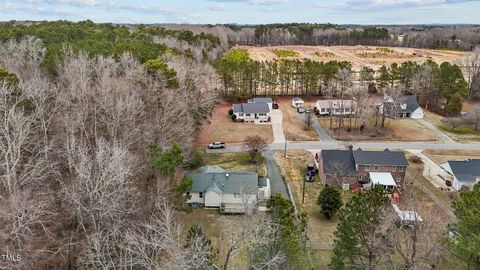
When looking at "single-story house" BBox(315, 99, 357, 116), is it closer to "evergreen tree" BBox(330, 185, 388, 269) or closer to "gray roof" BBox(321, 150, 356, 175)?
"gray roof" BBox(321, 150, 356, 175)

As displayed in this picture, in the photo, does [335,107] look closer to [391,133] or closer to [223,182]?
[391,133]

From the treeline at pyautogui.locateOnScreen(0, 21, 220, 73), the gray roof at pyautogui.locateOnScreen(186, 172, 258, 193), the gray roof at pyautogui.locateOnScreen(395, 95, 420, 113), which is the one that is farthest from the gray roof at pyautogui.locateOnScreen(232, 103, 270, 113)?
the gray roof at pyautogui.locateOnScreen(186, 172, 258, 193)

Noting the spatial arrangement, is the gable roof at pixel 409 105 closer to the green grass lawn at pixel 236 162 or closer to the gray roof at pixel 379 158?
the gray roof at pixel 379 158

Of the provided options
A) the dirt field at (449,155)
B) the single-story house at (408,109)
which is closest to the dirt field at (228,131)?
the dirt field at (449,155)

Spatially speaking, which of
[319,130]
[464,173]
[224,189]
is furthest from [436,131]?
[224,189]

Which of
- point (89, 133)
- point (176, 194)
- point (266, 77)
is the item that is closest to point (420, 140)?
point (266, 77)

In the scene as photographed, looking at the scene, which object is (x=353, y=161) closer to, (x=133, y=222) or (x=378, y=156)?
(x=378, y=156)
